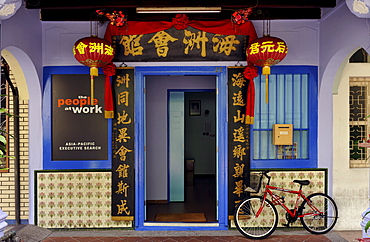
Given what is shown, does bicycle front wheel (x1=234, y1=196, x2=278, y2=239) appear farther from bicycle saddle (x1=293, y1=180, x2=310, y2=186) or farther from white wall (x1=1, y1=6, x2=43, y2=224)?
white wall (x1=1, y1=6, x2=43, y2=224)

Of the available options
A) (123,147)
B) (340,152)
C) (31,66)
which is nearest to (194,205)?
(123,147)

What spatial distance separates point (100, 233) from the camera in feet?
17.2

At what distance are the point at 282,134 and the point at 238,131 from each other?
2.33ft

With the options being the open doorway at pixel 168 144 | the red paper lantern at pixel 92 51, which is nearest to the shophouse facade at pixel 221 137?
the red paper lantern at pixel 92 51

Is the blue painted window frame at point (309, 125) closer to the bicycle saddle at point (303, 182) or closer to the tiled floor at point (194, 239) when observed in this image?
the bicycle saddle at point (303, 182)

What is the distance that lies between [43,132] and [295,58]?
14.0 ft

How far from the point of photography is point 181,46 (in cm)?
526

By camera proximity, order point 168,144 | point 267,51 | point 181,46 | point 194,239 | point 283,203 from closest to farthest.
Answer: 1. point 267,51
2. point 194,239
3. point 283,203
4. point 181,46
5. point 168,144

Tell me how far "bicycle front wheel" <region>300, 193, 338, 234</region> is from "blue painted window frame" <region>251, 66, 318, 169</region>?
55cm

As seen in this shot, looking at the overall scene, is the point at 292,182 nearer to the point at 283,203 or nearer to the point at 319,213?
the point at 283,203

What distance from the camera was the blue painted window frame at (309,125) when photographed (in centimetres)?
536

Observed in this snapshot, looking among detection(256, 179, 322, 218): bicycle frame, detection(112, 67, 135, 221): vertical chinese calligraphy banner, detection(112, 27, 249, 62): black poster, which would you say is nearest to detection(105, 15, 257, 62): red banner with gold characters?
detection(112, 27, 249, 62): black poster

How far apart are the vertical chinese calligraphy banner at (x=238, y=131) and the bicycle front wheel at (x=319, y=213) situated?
1.05 meters

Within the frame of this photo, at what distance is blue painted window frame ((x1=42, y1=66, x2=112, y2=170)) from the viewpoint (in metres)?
5.30
